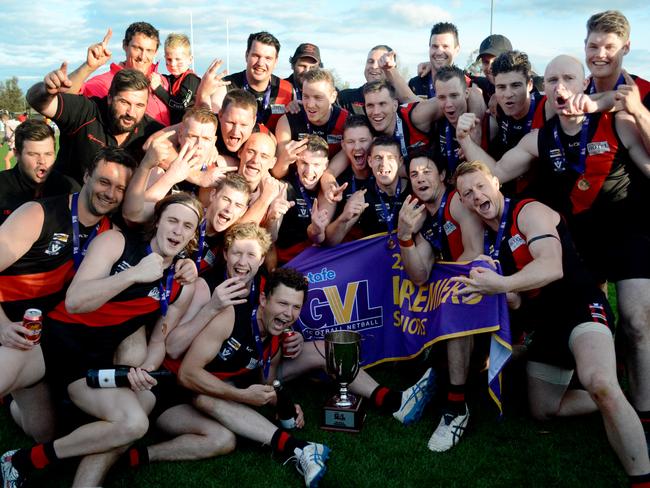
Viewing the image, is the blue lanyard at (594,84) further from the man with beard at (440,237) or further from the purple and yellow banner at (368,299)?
the purple and yellow banner at (368,299)

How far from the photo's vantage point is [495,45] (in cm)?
772

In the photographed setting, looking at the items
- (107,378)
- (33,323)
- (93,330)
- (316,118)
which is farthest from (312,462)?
(316,118)

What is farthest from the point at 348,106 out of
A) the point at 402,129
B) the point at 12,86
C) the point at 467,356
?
the point at 12,86

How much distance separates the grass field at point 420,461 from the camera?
3.94m

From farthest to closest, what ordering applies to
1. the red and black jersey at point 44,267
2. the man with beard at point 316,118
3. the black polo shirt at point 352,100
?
the black polo shirt at point 352,100 < the man with beard at point 316,118 < the red and black jersey at point 44,267

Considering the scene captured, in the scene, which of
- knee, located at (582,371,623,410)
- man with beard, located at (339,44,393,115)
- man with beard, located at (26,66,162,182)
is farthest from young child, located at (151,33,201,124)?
knee, located at (582,371,623,410)

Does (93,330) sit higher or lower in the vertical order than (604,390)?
higher

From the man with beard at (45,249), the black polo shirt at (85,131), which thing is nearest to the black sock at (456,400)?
the man with beard at (45,249)

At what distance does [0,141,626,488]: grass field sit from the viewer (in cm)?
394

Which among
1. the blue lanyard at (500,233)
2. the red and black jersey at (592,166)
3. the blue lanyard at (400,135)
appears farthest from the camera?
the blue lanyard at (400,135)

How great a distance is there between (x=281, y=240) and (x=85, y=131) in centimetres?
215

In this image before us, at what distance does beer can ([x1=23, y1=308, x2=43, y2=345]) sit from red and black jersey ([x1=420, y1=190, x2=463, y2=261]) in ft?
10.5

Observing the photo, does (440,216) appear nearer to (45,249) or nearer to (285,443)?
(285,443)

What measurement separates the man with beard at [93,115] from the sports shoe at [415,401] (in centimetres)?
339
